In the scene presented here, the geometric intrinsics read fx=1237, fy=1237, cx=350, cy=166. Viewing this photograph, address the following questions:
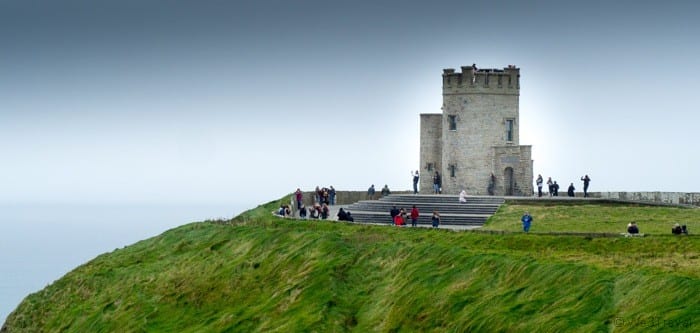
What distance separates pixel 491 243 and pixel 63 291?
2084 cm

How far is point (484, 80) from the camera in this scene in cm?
7256

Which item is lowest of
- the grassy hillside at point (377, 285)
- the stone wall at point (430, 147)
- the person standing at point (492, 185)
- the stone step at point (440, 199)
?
the grassy hillside at point (377, 285)

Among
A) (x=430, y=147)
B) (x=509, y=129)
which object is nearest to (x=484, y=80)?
(x=509, y=129)

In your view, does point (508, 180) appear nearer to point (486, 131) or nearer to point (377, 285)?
point (486, 131)

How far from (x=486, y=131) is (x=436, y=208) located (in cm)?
910

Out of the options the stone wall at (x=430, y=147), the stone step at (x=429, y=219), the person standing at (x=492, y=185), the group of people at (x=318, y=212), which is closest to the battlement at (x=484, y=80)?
the stone wall at (x=430, y=147)

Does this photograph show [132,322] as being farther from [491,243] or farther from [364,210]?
[364,210]

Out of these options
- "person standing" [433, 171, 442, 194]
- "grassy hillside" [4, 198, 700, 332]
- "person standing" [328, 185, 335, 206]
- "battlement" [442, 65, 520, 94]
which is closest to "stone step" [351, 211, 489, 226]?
"grassy hillside" [4, 198, 700, 332]

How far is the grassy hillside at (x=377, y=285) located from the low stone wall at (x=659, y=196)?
13097 mm

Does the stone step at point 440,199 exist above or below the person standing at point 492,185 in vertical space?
below

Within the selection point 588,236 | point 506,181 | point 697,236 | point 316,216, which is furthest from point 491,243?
point 506,181

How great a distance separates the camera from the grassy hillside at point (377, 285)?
108 ft

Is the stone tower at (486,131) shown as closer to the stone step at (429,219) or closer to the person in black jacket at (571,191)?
the person in black jacket at (571,191)

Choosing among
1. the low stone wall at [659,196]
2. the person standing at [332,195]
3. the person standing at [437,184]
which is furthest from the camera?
the person standing at [332,195]
